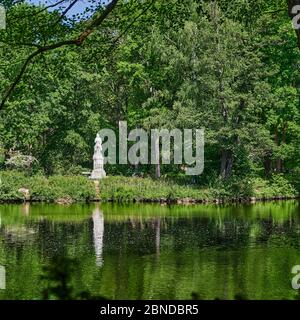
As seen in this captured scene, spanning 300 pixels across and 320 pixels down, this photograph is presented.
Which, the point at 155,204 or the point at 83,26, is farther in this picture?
the point at 155,204

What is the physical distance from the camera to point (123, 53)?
3756 cm

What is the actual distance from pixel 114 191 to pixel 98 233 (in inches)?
485

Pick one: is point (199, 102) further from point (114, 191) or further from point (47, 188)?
point (47, 188)

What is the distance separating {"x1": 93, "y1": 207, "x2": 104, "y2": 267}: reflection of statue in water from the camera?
51.1 feet

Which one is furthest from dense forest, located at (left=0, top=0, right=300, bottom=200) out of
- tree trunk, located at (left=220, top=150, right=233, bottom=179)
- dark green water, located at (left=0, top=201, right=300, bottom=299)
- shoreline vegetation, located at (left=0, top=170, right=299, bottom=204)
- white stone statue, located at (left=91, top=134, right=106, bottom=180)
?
dark green water, located at (left=0, top=201, right=300, bottom=299)

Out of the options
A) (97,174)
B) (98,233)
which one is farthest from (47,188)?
(98,233)

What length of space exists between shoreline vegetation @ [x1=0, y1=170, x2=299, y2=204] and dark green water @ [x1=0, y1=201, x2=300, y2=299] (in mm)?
4032

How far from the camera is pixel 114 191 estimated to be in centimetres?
3244
